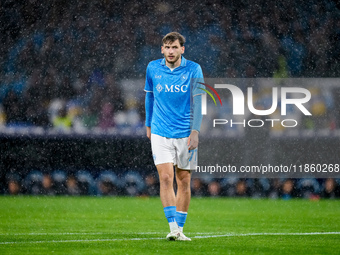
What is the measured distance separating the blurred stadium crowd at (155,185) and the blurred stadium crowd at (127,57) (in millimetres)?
18

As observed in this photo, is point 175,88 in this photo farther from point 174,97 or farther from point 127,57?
point 127,57

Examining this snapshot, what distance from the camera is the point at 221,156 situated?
13.5m

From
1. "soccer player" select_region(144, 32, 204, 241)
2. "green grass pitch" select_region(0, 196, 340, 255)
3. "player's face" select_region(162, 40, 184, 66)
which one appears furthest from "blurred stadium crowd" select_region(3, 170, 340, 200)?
"player's face" select_region(162, 40, 184, 66)

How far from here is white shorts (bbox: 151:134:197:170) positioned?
20.9ft

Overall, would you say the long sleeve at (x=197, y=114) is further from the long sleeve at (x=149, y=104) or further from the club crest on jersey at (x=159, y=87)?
the long sleeve at (x=149, y=104)

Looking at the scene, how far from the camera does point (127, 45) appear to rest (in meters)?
17.4

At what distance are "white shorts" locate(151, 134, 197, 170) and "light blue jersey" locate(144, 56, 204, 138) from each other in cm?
5

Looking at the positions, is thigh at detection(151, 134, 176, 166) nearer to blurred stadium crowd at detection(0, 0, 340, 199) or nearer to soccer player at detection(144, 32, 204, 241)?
soccer player at detection(144, 32, 204, 241)

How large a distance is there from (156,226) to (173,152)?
1.99 m

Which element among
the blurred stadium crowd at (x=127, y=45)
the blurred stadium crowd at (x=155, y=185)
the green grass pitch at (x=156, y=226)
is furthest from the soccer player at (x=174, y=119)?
the blurred stadium crowd at (x=127, y=45)

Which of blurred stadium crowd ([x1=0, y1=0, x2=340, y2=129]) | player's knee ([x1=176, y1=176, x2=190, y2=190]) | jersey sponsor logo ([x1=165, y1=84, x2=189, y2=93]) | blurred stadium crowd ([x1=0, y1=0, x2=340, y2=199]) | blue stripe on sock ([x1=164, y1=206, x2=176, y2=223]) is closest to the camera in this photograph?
blue stripe on sock ([x1=164, y1=206, x2=176, y2=223])

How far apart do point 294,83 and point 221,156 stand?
6.82 feet

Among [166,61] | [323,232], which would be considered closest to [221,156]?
[323,232]

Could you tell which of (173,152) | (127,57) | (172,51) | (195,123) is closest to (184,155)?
(173,152)
